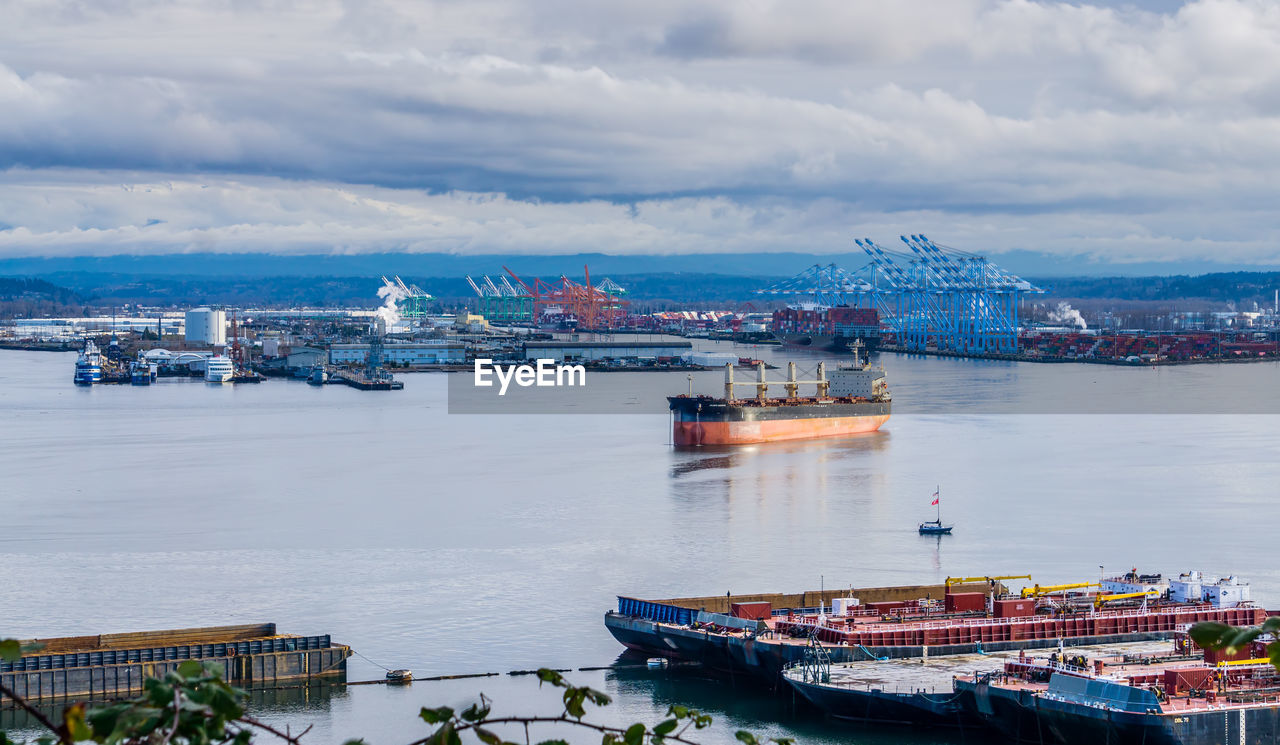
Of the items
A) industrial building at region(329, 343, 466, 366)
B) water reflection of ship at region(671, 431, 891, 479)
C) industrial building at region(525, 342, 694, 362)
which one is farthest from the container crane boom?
industrial building at region(329, 343, 466, 366)

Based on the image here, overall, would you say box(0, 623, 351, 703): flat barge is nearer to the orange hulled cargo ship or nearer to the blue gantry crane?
the orange hulled cargo ship

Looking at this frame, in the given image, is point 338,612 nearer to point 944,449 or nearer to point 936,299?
point 944,449

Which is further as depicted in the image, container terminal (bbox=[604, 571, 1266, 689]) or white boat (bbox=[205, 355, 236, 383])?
white boat (bbox=[205, 355, 236, 383])

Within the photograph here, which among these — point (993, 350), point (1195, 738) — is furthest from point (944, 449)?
point (993, 350)

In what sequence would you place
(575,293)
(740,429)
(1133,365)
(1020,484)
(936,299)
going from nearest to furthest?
1. (1020,484)
2. (740,429)
3. (1133,365)
4. (936,299)
5. (575,293)

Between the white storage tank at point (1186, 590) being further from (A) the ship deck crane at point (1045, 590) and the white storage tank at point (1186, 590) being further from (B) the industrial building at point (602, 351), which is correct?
(B) the industrial building at point (602, 351)

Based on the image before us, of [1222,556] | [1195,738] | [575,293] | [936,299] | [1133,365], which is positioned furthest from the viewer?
[575,293]

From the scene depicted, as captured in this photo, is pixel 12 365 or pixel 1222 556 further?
pixel 12 365

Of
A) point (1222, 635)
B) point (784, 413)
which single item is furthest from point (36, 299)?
point (1222, 635)
